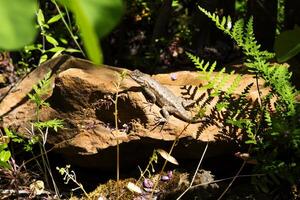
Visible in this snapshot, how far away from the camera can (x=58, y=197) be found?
359cm

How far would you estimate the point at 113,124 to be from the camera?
372 cm

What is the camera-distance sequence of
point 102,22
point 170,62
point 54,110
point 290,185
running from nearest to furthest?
point 102,22, point 290,185, point 54,110, point 170,62

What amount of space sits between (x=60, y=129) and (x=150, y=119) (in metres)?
0.71

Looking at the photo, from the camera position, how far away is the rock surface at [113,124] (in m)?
3.55

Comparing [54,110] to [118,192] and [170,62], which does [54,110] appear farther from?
[170,62]

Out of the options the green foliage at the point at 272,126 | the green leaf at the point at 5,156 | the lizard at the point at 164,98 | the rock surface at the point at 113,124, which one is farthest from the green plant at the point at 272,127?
the green leaf at the point at 5,156

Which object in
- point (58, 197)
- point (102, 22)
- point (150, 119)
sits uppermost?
point (102, 22)

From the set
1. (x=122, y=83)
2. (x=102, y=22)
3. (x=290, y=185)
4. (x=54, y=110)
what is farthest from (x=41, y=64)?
(x=102, y=22)

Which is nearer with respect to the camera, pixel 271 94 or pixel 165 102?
pixel 271 94

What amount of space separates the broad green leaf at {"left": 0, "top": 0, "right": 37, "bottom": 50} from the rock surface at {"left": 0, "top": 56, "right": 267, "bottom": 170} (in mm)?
3126

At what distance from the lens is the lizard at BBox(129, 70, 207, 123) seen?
374 cm

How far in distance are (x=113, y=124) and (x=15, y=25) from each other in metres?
3.38

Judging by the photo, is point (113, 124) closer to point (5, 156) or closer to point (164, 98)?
point (164, 98)

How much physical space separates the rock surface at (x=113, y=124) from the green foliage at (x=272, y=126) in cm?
15
